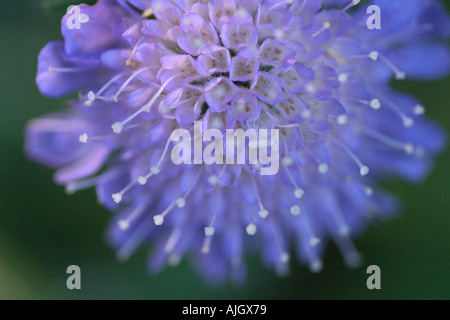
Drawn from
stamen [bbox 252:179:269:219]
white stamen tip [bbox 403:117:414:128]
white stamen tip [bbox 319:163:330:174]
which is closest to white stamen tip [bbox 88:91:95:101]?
stamen [bbox 252:179:269:219]

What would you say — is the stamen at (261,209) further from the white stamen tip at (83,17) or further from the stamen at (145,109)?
the white stamen tip at (83,17)

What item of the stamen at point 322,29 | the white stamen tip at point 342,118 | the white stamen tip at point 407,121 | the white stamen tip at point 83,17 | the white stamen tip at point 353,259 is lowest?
the white stamen tip at point 353,259

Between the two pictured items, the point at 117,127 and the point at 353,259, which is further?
the point at 353,259

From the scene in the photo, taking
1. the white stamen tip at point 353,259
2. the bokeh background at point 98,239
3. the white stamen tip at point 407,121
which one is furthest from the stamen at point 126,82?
the white stamen tip at point 353,259

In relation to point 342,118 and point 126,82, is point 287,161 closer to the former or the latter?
point 342,118

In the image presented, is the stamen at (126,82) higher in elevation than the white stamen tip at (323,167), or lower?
higher

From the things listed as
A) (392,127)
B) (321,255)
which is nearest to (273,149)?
(392,127)

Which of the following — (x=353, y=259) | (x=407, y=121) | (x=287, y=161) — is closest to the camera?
(x=287, y=161)

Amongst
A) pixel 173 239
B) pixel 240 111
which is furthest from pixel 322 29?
pixel 173 239
